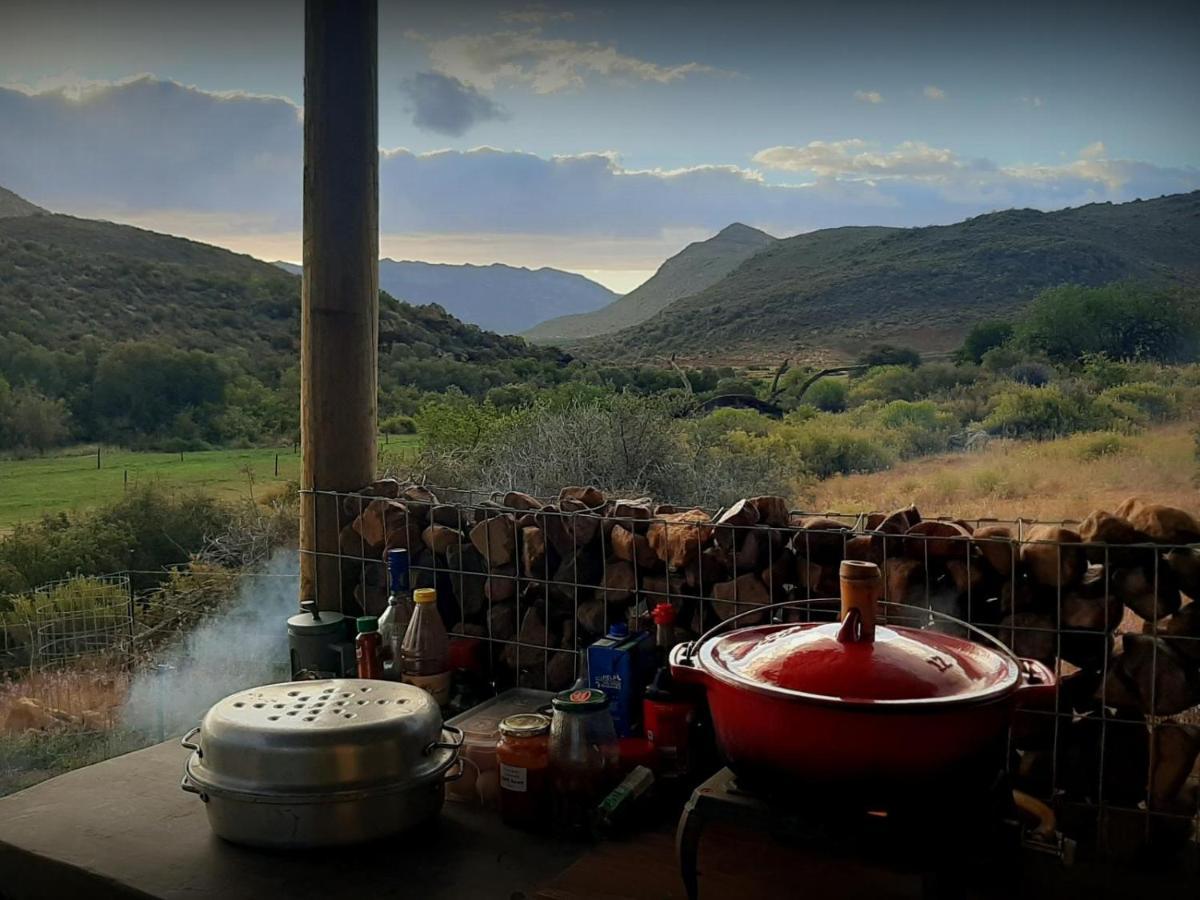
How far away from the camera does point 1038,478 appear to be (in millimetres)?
7117

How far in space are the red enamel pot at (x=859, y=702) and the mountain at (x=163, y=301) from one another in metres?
5.61

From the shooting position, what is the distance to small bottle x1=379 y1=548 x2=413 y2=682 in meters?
1.90

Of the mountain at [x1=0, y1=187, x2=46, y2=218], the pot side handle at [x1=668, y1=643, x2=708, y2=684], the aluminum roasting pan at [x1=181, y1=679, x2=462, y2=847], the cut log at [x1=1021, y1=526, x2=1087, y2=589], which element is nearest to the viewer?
the pot side handle at [x1=668, y1=643, x2=708, y2=684]

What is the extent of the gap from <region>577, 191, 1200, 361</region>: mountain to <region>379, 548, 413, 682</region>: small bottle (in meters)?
7.40

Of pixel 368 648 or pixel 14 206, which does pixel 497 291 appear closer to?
pixel 14 206

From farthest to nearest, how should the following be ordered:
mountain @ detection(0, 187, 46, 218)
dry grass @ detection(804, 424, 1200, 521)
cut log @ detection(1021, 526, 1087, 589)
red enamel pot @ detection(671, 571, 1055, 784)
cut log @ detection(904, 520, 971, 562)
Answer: dry grass @ detection(804, 424, 1200, 521) < mountain @ detection(0, 187, 46, 218) < cut log @ detection(904, 520, 971, 562) < cut log @ detection(1021, 526, 1087, 589) < red enamel pot @ detection(671, 571, 1055, 784)

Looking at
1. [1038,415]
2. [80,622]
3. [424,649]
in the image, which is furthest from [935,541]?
[1038,415]

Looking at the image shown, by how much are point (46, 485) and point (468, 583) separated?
3942 mm

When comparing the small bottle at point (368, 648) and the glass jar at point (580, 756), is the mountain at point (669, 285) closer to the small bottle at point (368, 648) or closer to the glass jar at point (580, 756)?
the small bottle at point (368, 648)

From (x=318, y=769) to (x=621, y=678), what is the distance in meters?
0.51

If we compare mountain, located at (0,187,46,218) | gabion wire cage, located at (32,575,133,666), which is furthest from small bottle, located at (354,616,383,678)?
mountain, located at (0,187,46,218)

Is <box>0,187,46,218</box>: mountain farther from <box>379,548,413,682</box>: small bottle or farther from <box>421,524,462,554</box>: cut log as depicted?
<box>379,548,413,682</box>: small bottle

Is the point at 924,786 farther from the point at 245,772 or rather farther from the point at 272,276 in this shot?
the point at 272,276

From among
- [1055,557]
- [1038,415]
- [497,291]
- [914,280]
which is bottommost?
[1055,557]
